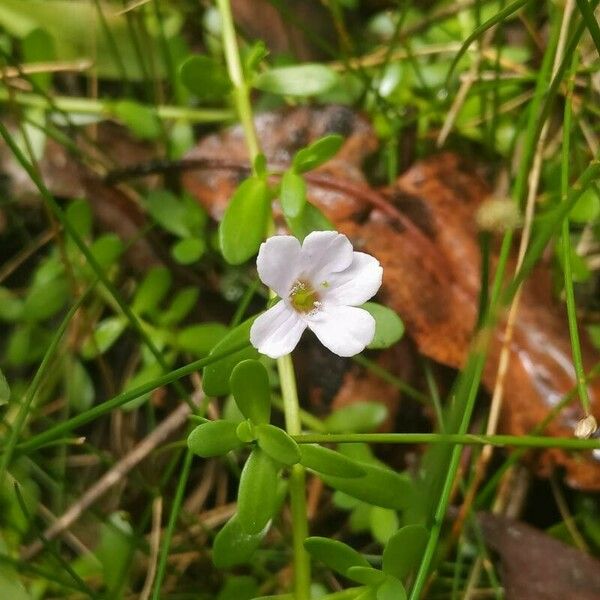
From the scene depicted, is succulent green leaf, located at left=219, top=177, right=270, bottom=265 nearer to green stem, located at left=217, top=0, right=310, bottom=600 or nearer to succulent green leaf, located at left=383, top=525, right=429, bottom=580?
green stem, located at left=217, top=0, right=310, bottom=600

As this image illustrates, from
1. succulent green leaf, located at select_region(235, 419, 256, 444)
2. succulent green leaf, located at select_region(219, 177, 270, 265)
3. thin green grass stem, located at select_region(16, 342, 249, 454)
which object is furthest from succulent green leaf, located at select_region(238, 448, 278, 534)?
succulent green leaf, located at select_region(219, 177, 270, 265)

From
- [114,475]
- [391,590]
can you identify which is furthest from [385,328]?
[114,475]

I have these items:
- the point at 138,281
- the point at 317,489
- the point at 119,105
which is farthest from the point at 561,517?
the point at 119,105

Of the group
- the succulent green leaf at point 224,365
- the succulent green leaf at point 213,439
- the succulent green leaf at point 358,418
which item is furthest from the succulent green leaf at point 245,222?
the succulent green leaf at point 358,418

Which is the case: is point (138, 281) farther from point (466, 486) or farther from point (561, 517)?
point (561, 517)

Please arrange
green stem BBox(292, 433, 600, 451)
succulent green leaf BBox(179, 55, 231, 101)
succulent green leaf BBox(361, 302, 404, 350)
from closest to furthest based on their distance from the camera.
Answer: green stem BBox(292, 433, 600, 451)
succulent green leaf BBox(361, 302, 404, 350)
succulent green leaf BBox(179, 55, 231, 101)

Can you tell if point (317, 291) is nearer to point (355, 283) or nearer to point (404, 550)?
point (355, 283)
